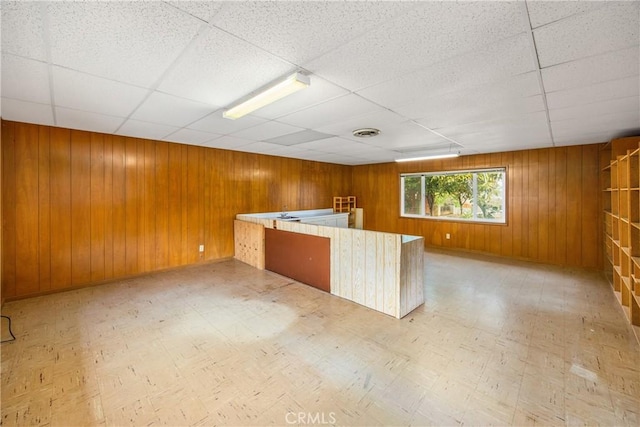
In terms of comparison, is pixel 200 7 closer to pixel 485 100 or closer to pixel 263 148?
pixel 485 100

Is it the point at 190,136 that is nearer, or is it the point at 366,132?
the point at 366,132

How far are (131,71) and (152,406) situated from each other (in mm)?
2393

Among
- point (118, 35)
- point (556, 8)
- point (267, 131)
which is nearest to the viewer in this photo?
point (556, 8)

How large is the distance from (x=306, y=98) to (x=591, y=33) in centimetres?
199

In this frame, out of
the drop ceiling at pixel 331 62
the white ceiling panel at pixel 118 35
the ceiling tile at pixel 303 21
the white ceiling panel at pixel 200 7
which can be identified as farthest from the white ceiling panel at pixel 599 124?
the white ceiling panel at pixel 118 35

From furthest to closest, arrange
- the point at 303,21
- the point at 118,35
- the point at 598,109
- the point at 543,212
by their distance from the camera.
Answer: the point at 543,212 → the point at 598,109 → the point at 118,35 → the point at 303,21

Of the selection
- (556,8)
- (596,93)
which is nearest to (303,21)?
(556,8)

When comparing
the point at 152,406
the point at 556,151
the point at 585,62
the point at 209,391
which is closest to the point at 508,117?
the point at 585,62

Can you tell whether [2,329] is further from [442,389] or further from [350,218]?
A: [350,218]

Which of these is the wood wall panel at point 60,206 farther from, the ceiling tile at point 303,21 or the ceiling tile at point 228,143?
Result: the ceiling tile at point 303,21

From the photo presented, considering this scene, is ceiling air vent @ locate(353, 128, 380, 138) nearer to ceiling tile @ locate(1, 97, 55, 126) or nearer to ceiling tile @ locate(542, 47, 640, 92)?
ceiling tile @ locate(542, 47, 640, 92)

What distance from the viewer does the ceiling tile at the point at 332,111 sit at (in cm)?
267

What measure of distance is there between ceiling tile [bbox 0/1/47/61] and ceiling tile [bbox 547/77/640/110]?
373cm

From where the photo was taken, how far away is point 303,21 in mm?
1436
